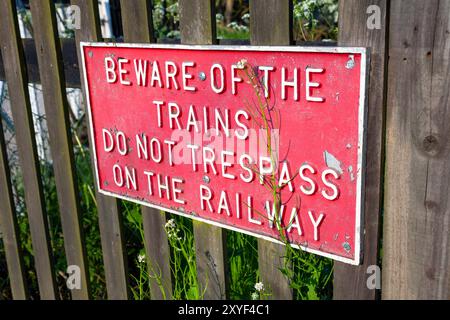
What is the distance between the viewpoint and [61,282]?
297 centimetres

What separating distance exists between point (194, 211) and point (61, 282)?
1570 millimetres

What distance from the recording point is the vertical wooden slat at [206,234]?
153cm

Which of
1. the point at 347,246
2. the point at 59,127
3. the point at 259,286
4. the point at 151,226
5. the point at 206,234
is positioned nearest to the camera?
the point at 347,246

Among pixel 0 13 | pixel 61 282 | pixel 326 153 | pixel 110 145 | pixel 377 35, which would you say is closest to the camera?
pixel 377 35

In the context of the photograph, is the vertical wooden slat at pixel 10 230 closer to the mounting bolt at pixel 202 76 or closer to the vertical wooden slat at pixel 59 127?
the vertical wooden slat at pixel 59 127

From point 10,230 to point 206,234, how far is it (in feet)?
3.85

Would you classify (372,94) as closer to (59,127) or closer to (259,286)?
(259,286)

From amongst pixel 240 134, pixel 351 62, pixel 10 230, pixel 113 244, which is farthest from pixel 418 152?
pixel 10 230

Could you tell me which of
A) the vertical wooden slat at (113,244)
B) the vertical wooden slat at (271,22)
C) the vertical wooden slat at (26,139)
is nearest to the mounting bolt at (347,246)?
the vertical wooden slat at (271,22)

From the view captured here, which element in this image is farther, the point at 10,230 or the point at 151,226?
the point at 10,230

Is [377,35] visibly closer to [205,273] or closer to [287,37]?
[287,37]

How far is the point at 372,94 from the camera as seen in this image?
49.6 inches

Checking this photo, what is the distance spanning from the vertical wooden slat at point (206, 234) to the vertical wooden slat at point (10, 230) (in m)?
1.07
